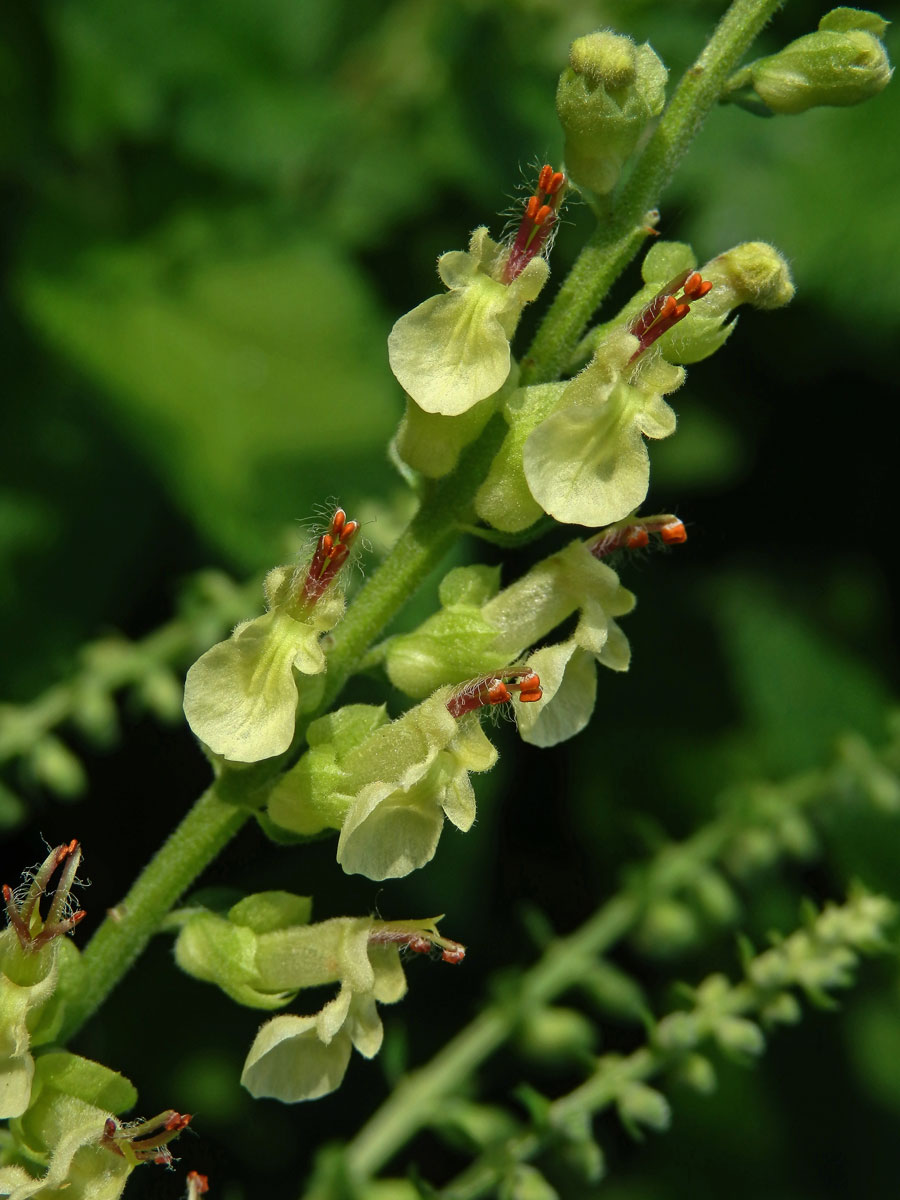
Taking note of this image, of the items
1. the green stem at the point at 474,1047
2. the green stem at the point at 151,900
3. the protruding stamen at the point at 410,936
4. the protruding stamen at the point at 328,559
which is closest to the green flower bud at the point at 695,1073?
the green stem at the point at 474,1047

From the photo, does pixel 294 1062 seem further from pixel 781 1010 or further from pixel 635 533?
pixel 781 1010

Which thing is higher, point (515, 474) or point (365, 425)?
point (515, 474)

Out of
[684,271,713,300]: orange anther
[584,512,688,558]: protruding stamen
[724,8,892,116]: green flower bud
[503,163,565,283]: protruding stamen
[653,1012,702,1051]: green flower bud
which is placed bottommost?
[653,1012,702,1051]: green flower bud

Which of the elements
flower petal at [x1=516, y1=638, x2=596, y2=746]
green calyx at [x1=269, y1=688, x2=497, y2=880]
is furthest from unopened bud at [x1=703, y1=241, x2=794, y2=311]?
green calyx at [x1=269, y1=688, x2=497, y2=880]

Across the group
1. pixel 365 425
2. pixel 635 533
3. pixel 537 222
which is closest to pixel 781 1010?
pixel 635 533

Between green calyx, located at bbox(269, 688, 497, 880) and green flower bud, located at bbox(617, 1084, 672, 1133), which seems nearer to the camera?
green calyx, located at bbox(269, 688, 497, 880)

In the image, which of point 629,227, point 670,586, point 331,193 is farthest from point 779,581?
point 629,227

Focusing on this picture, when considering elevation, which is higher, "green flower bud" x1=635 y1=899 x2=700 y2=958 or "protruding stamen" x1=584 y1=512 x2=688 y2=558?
"protruding stamen" x1=584 y1=512 x2=688 y2=558

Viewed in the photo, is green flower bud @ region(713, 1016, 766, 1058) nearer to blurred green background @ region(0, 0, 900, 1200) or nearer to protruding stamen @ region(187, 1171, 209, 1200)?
protruding stamen @ region(187, 1171, 209, 1200)

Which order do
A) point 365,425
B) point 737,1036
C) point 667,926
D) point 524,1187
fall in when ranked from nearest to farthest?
point 524,1187, point 737,1036, point 667,926, point 365,425
